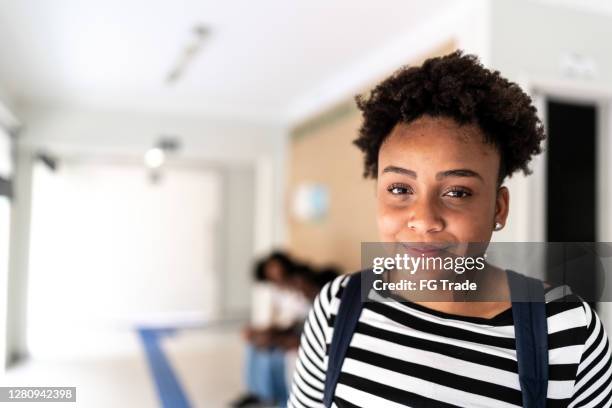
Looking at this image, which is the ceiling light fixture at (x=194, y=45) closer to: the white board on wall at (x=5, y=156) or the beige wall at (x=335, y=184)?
the beige wall at (x=335, y=184)

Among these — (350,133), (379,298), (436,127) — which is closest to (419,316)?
(379,298)

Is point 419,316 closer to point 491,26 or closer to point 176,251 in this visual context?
point 176,251

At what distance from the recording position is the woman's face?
44cm

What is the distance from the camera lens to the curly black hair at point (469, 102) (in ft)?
1.53

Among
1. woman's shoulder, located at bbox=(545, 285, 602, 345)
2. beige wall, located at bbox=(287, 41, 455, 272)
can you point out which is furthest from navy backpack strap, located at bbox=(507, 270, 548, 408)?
beige wall, located at bbox=(287, 41, 455, 272)

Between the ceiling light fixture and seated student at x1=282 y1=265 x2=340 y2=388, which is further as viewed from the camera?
seated student at x1=282 y1=265 x2=340 y2=388

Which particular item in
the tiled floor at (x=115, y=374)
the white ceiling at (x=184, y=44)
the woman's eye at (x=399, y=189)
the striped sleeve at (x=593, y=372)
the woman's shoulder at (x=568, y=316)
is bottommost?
the tiled floor at (x=115, y=374)

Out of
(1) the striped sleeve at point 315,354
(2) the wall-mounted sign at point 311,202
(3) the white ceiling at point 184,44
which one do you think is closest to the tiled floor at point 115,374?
(1) the striped sleeve at point 315,354

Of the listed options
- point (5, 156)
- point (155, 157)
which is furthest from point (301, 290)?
point (5, 156)

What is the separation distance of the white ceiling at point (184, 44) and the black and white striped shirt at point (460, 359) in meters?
0.56

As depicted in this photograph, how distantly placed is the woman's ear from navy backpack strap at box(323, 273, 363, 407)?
0.62ft

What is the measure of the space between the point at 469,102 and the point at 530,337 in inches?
10.2

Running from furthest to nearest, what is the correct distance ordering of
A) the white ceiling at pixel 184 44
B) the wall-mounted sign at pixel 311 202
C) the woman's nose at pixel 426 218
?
the wall-mounted sign at pixel 311 202 < the white ceiling at pixel 184 44 < the woman's nose at pixel 426 218

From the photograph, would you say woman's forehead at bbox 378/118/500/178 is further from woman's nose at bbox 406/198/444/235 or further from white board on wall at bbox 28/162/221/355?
white board on wall at bbox 28/162/221/355
